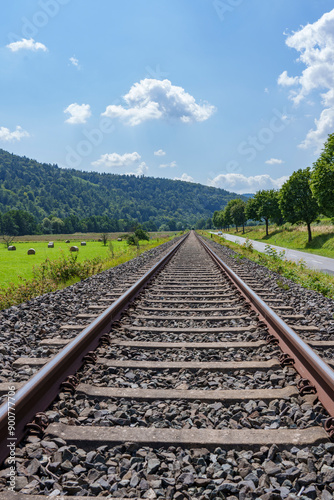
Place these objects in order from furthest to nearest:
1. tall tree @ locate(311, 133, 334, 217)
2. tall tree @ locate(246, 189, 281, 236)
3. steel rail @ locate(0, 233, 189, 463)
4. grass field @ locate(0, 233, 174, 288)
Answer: tall tree @ locate(246, 189, 281, 236) < tall tree @ locate(311, 133, 334, 217) < grass field @ locate(0, 233, 174, 288) < steel rail @ locate(0, 233, 189, 463)

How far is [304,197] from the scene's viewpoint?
33.7 meters

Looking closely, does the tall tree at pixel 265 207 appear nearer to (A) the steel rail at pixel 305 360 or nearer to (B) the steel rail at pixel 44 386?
(A) the steel rail at pixel 305 360

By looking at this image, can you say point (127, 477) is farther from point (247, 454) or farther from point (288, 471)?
point (288, 471)

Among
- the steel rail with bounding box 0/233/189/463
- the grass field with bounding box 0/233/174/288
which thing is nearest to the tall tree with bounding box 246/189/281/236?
the grass field with bounding box 0/233/174/288

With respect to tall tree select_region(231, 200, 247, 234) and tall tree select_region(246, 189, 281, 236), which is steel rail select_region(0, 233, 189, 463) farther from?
tall tree select_region(231, 200, 247, 234)

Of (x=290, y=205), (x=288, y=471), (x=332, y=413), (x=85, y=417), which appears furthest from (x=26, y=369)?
(x=290, y=205)

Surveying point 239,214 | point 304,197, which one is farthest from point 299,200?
point 239,214

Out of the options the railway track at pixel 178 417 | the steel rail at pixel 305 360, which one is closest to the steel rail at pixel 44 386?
the railway track at pixel 178 417

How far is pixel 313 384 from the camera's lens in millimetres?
2633

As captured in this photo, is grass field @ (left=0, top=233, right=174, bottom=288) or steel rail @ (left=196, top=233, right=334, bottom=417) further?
grass field @ (left=0, top=233, right=174, bottom=288)

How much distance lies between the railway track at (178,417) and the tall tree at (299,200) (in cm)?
3150

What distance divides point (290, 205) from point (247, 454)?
115ft

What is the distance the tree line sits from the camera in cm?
2341

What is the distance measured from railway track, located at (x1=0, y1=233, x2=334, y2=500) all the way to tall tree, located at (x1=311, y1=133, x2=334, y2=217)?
2197 centimetres
